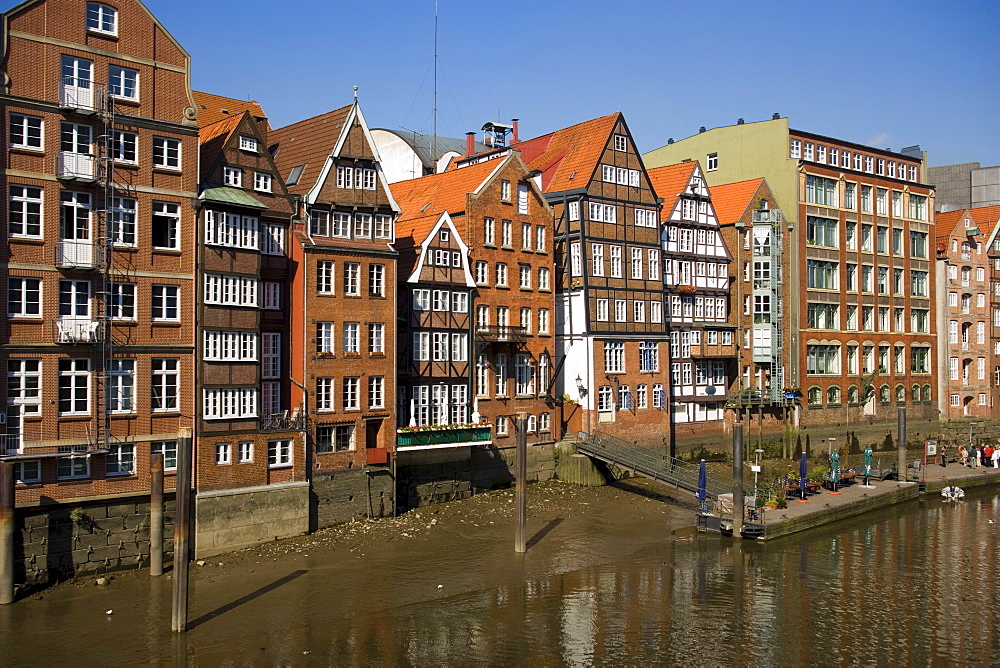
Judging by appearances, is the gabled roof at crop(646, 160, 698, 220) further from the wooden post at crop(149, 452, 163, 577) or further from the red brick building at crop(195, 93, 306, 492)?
the wooden post at crop(149, 452, 163, 577)

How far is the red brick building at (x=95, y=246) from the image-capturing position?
107ft

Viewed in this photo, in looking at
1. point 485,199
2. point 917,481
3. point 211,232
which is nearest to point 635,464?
point 485,199

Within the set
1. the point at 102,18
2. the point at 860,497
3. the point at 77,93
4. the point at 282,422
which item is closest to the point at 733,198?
the point at 860,497

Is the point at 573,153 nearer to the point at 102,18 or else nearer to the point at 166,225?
the point at 166,225

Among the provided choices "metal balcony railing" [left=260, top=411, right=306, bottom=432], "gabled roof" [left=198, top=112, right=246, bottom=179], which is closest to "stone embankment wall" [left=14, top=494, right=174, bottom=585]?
"metal balcony railing" [left=260, top=411, right=306, bottom=432]

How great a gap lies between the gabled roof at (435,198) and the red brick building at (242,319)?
31.3 ft

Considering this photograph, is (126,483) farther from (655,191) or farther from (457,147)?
(457,147)

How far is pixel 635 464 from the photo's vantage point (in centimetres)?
4894

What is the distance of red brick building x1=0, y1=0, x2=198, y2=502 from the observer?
32.7 metres

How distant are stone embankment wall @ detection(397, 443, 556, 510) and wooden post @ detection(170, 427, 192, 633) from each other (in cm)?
1540

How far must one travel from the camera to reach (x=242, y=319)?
124 feet

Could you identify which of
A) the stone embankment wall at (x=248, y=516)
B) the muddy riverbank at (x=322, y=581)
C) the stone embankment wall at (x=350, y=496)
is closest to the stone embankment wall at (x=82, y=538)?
the muddy riverbank at (x=322, y=581)

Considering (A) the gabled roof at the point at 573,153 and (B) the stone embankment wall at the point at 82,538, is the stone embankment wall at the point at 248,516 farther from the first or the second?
(A) the gabled roof at the point at 573,153

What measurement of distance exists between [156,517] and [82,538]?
2617 mm
